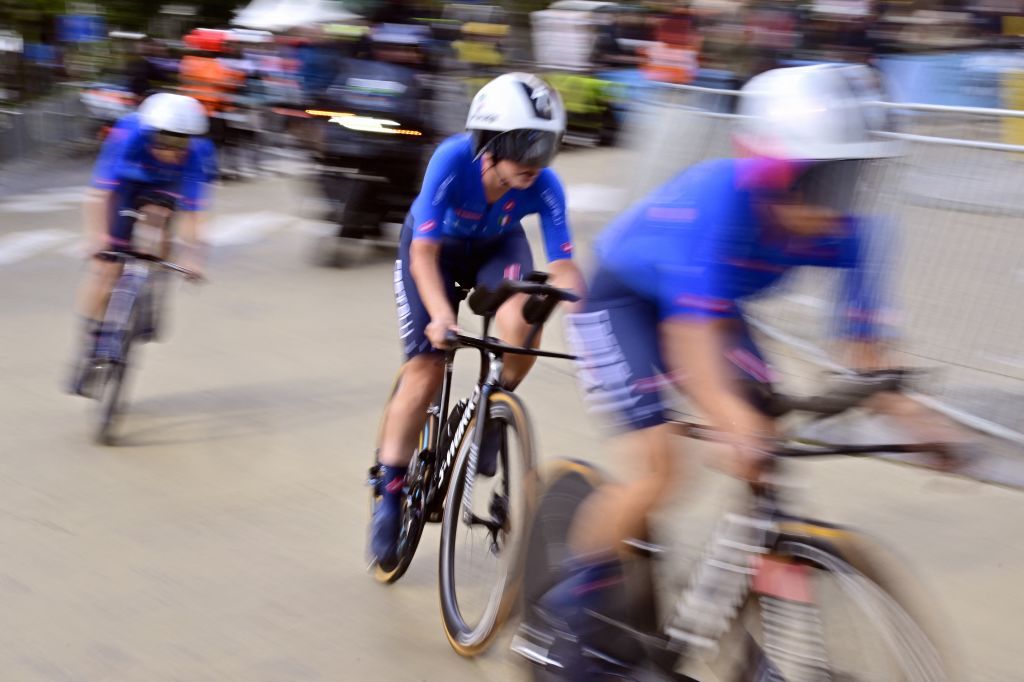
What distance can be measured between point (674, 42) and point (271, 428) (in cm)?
928

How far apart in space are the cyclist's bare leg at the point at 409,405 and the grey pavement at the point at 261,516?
568 millimetres

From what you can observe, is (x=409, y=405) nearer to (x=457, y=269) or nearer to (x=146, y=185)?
(x=457, y=269)

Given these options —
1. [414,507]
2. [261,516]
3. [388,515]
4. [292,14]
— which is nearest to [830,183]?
[414,507]

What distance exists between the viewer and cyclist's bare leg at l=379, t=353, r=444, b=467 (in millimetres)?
4555

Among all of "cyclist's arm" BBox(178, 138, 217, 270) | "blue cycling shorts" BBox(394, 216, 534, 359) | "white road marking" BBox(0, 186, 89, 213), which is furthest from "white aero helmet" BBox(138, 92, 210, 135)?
"white road marking" BBox(0, 186, 89, 213)

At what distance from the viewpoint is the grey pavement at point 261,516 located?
4.28 meters

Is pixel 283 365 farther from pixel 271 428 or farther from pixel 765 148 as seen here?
pixel 765 148

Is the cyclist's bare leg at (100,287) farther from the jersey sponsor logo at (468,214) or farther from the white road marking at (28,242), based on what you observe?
the white road marking at (28,242)

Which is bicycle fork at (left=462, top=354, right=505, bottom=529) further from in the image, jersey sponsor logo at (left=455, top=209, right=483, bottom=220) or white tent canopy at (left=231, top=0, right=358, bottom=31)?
white tent canopy at (left=231, top=0, right=358, bottom=31)

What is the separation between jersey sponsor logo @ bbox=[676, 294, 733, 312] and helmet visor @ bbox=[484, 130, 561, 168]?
1211 mm

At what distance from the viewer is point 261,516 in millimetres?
5617

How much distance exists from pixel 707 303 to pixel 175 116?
4.53 meters

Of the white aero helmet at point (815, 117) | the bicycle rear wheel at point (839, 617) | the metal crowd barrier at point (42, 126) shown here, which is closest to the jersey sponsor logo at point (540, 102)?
the white aero helmet at point (815, 117)

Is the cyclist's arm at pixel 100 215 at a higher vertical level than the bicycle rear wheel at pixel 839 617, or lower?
lower
